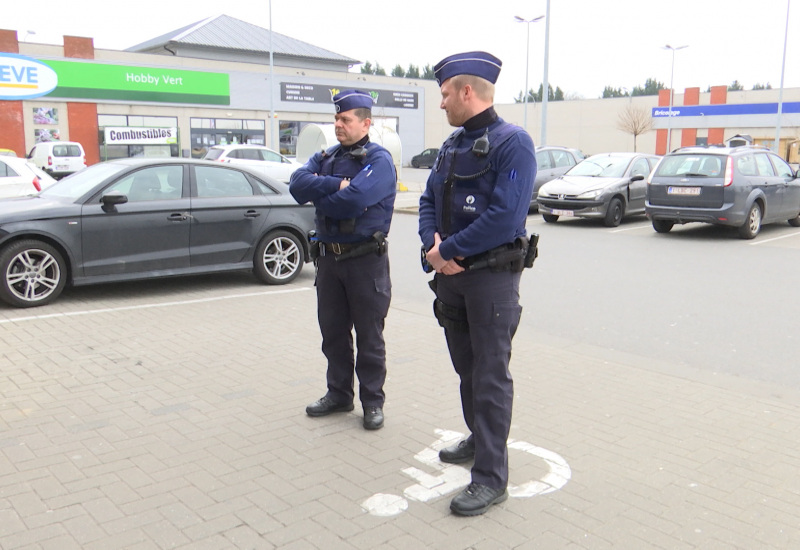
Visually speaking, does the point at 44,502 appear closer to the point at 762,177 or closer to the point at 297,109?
the point at 762,177

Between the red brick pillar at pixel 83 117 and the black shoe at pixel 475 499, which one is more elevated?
the red brick pillar at pixel 83 117

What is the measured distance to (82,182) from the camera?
8.29 metres

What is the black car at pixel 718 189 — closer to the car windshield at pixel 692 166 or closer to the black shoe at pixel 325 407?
the car windshield at pixel 692 166

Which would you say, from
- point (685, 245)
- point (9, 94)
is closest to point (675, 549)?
point (685, 245)

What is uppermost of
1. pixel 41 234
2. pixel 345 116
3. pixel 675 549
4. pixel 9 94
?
pixel 9 94

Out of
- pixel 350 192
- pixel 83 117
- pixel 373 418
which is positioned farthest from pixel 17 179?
pixel 83 117

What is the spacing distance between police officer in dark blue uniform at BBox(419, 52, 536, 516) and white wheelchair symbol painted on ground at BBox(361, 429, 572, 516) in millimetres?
196

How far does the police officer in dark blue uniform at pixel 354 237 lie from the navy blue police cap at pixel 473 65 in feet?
3.41

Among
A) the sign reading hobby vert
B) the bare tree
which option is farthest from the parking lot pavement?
the bare tree

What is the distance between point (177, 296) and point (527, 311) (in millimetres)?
3924

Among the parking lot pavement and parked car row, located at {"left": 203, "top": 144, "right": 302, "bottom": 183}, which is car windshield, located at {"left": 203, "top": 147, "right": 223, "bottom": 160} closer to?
parked car row, located at {"left": 203, "top": 144, "right": 302, "bottom": 183}

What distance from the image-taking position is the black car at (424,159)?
4675cm

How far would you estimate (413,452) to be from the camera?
415 centimetres

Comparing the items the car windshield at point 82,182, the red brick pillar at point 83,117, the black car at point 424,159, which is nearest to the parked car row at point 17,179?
the car windshield at point 82,182
